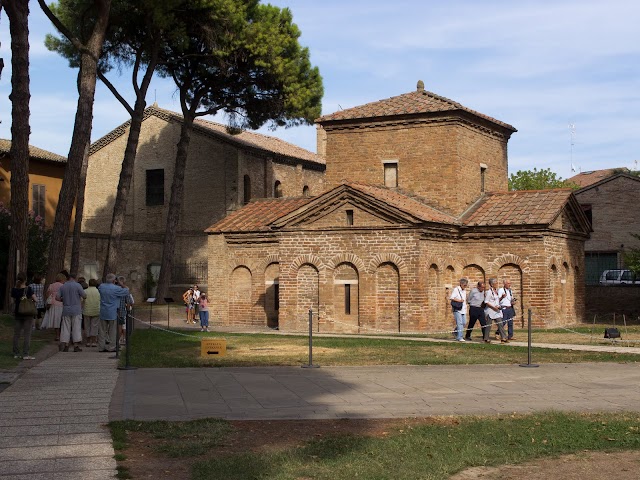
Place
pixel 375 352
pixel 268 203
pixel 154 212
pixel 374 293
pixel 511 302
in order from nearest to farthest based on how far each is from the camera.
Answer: pixel 375 352
pixel 511 302
pixel 374 293
pixel 268 203
pixel 154 212

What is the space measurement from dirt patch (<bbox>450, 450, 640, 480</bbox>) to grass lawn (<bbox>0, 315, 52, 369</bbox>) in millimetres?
10279

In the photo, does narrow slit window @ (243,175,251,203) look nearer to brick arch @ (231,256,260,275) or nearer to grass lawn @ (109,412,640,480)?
brick arch @ (231,256,260,275)

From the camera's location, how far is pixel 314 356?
17.9m

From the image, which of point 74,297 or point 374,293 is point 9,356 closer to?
point 74,297

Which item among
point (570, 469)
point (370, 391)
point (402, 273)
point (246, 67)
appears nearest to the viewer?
point (570, 469)

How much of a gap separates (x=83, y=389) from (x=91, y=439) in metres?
3.94

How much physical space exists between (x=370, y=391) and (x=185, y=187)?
3395 cm

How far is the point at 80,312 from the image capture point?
18.2 metres

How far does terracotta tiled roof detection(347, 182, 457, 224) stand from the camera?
28047 mm

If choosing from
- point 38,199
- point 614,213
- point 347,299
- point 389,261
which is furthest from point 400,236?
point 614,213

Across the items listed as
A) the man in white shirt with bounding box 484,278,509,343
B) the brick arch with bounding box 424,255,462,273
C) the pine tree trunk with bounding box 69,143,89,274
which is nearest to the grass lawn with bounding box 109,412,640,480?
the man in white shirt with bounding box 484,278,509,343

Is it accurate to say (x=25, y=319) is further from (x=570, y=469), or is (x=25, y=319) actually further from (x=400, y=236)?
(x=400, y=236)

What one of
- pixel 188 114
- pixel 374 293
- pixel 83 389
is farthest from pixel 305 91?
pixel 83 389

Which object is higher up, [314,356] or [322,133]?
[322,133]
